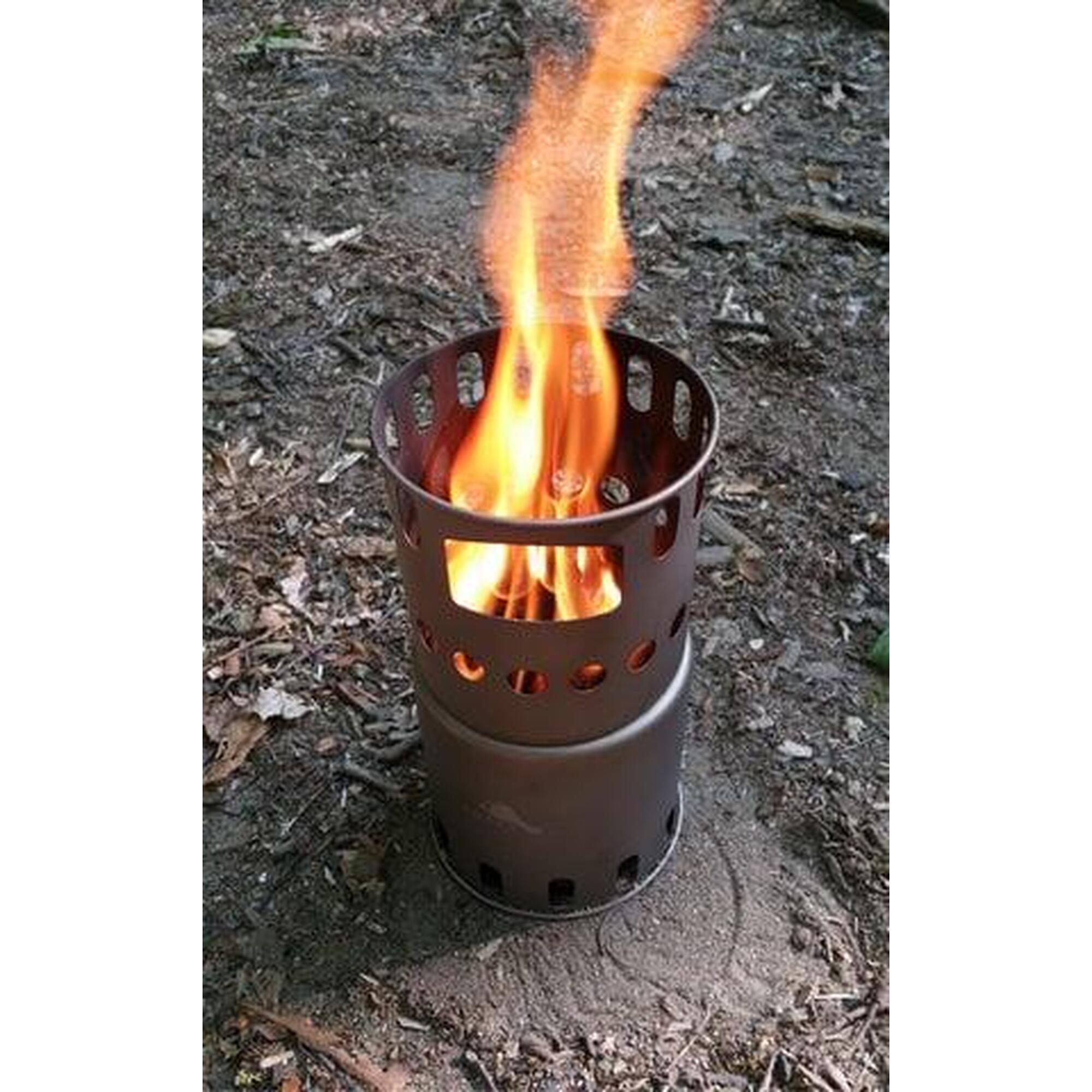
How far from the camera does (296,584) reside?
3.21 meters

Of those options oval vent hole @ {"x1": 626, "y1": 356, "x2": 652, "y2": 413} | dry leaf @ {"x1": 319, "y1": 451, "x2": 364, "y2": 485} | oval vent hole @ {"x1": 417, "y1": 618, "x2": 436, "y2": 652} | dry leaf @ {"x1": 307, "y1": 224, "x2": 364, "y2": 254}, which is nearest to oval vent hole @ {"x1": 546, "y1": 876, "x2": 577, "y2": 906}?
oval vent hole @ {"x1": 417, "y1": 618, "x2": 436, "y2": 652}

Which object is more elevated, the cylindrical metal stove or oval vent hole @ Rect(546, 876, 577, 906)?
the cylindrical metal stove

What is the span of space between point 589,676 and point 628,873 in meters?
0.53

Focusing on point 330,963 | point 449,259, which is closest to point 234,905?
point 330,963

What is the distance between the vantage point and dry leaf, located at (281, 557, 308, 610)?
3.16 metres

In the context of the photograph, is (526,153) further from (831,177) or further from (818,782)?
(818,782)

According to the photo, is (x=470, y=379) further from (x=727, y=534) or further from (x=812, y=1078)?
(x=812, y=1078)

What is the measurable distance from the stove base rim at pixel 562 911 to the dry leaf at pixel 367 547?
2.77ft

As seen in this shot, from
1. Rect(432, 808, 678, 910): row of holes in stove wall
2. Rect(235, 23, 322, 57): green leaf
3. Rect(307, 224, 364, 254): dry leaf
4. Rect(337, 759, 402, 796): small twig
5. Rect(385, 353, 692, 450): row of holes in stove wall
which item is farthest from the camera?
Rect(235, 23, 322, 57): green leaf

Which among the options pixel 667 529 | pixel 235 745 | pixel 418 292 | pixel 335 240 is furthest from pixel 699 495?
pixel 335 240

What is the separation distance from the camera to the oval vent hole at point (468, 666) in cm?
215

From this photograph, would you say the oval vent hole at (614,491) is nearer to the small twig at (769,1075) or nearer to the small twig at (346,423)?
the small twig at (769,1075)

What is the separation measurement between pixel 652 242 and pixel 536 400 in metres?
2.24

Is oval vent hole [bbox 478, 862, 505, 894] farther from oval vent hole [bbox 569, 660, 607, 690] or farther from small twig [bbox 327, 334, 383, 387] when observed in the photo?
small twig [bbox 327, 334, 383, 387]
